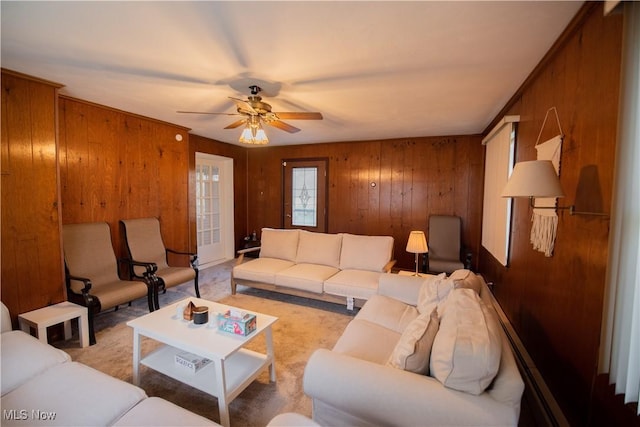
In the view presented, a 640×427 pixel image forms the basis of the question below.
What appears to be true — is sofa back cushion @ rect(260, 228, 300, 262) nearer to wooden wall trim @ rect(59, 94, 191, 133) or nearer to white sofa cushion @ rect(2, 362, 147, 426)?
wooden wall trim @ rect(59, 94, 191, 133)

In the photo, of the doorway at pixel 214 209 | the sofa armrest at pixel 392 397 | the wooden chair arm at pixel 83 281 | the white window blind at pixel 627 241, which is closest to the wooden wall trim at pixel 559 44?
the white window blind at pixel 627 241

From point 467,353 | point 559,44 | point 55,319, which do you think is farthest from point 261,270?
point 559,44

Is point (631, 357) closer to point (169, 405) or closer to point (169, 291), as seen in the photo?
point (169, 405)

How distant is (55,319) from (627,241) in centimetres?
377

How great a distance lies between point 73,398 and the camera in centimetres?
131

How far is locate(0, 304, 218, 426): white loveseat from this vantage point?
1.21m

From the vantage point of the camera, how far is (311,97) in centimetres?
287

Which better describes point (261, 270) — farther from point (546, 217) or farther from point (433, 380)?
point (546, 217)

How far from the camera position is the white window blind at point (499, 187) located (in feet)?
9.25

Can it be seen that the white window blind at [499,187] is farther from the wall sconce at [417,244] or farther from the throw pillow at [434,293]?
the throw pillow at [434,293]

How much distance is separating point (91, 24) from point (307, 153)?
4193mm

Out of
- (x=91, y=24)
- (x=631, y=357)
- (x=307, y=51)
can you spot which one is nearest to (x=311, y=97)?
(x=307, y=51)

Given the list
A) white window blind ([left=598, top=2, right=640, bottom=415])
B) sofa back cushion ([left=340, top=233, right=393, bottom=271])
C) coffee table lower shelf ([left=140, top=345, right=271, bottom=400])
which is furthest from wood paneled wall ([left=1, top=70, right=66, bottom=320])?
white window blind ([left=598, top=2, right=640, bottom=415])

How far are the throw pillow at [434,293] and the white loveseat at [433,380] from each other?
382 mm
